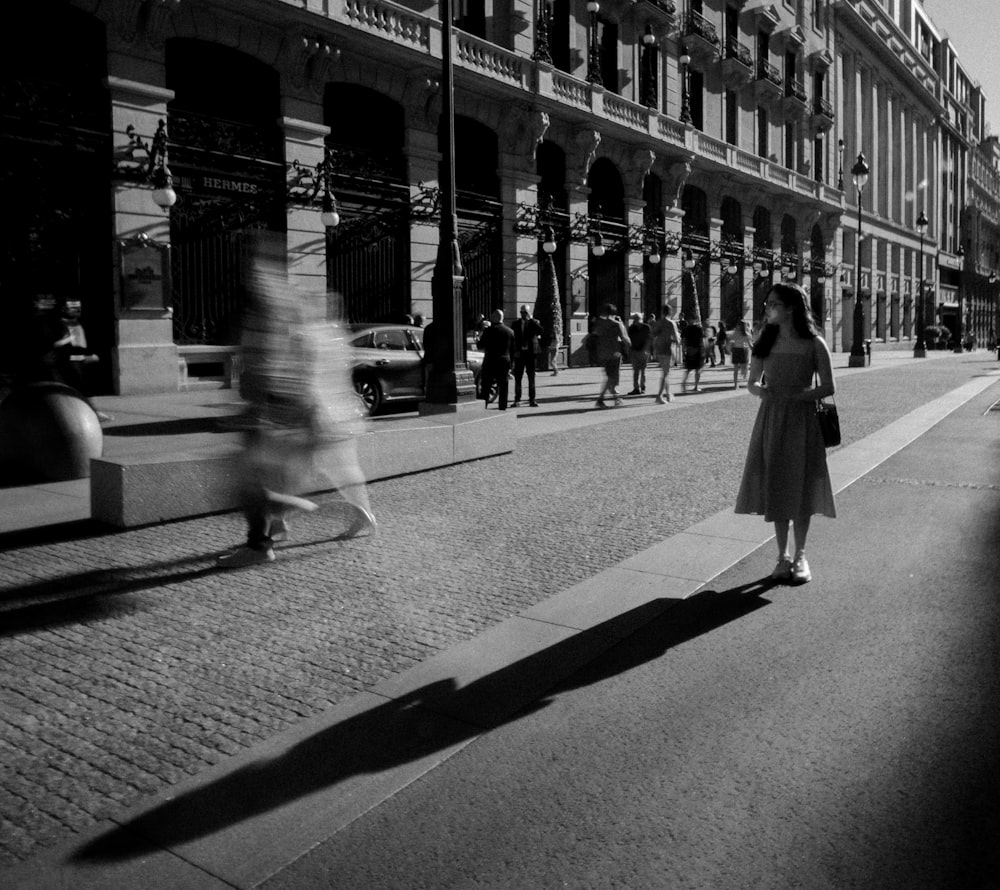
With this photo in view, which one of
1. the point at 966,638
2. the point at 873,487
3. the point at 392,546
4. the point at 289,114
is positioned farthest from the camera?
the point at 289,114

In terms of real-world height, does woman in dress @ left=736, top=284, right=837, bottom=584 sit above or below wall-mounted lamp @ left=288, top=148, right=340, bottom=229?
below

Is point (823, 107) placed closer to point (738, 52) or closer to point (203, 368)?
point (738, 52)

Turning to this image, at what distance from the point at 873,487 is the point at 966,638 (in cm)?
453

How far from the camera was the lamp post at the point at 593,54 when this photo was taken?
29375mm

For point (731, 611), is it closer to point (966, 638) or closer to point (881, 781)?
point (966, 638)

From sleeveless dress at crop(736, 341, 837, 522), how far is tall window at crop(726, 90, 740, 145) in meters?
37.0

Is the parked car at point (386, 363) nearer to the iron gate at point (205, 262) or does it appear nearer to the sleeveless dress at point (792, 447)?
the iron gate at point (205, 262)

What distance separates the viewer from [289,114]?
20625 millimetres

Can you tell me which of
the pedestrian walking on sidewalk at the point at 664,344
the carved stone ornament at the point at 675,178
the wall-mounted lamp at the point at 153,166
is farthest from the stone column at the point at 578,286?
the wall-mounted lamp at the point at 153,166

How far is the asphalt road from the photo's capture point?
2.81 m

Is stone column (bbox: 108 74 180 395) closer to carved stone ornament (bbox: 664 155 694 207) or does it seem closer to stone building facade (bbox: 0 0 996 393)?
stone building facade (bbox: 0 0 996 393)

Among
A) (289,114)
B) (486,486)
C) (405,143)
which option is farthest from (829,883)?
(405,143)

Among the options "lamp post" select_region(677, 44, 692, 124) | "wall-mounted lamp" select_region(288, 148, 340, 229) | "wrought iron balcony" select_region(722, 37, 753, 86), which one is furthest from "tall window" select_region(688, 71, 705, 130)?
"wall-mounted lamp" select_region(288, 148, 340, 229)

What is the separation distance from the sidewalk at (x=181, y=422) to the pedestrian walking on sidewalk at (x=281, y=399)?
0.27 metres
